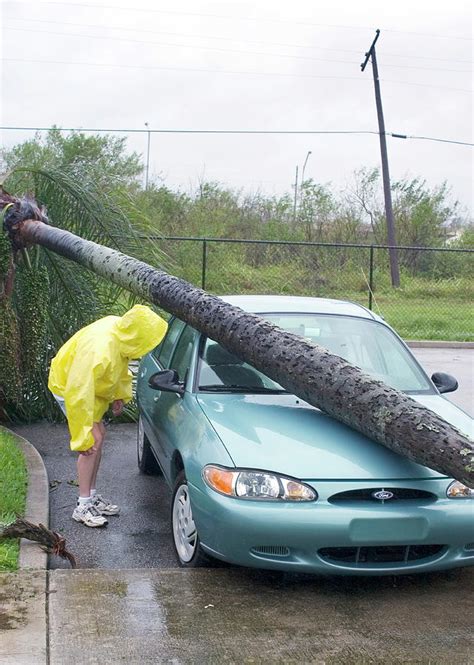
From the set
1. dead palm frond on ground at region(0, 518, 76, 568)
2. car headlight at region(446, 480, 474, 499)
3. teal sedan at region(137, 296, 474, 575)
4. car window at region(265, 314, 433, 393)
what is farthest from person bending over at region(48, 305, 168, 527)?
car headlight at region(446, 480, 474, 499)

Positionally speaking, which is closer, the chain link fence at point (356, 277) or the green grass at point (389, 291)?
the chain link fence at point (356, 277)

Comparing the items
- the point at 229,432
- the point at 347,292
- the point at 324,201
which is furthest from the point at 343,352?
the point at 324,201

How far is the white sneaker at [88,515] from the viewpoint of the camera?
5516mm

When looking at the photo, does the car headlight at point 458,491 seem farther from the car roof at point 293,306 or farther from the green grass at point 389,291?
the green grass at point 389,291

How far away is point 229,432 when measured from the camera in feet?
14.9

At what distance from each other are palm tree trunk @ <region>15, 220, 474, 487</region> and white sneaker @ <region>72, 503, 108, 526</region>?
137 cm

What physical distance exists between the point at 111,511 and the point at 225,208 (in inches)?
795

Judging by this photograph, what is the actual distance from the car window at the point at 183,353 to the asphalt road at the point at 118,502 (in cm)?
100

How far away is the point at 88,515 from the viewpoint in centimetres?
555

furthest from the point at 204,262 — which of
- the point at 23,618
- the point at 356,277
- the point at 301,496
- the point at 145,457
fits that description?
the point at 23,618

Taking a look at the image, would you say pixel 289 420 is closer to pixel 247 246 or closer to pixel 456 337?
pixel 456 337

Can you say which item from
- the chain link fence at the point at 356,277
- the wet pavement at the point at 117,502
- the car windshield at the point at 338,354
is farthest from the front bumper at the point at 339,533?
the chain link fence at the point at 356,277

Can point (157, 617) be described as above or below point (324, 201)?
below

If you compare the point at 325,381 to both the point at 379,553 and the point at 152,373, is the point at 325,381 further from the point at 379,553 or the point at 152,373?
the point at 152,373
